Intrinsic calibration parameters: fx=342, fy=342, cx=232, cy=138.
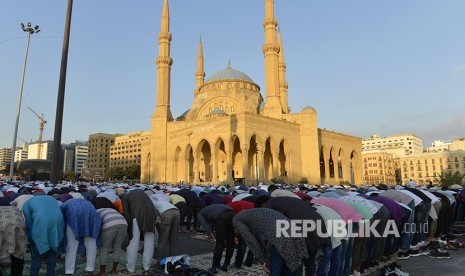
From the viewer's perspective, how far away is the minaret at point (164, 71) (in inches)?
1683

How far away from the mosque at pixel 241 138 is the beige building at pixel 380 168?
34.3 meters

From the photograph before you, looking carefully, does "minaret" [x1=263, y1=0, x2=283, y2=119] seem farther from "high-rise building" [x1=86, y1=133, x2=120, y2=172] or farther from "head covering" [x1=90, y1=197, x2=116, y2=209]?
"high-rise building" [x1=86, y1=133, x2=120, y2=172]

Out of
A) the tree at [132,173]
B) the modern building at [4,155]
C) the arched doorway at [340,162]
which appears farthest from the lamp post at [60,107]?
the modern building at [4,155]

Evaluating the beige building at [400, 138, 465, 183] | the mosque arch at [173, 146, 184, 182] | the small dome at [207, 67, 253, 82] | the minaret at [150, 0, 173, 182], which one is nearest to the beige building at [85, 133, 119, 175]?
the small dome at [207, 67, 253, 82]

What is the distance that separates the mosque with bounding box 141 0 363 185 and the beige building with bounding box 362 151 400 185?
34.3 metres

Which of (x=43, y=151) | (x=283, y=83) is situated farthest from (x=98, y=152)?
(x=283, y=83)

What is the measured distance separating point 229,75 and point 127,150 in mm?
58274

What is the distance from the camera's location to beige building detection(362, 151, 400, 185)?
79.7 m

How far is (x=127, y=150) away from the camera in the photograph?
328 feet

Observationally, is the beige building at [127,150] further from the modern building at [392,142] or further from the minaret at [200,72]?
the modern building at [392,142]

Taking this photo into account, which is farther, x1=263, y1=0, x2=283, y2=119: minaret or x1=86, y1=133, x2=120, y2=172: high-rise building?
x1=86, y1=133, x2=120, y2=172: high-rise building

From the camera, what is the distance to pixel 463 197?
9.73 m

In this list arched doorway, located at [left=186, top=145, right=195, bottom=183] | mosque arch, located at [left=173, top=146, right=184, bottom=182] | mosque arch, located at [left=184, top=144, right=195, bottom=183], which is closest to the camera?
mosque arch, located at [left=184, top=144, right=195, bottom=183]

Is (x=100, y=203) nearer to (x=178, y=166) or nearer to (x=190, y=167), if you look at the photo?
(x=178, y=166)
